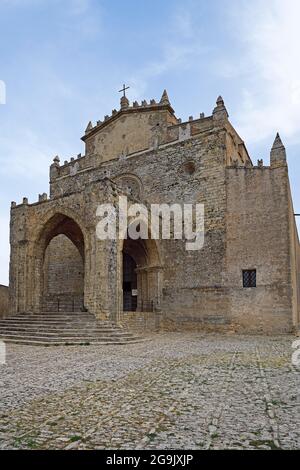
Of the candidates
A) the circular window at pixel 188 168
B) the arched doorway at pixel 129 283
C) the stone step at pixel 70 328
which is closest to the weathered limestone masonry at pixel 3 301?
the arched doorway at pixel 129 283

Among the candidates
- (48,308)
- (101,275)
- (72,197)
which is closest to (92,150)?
(72,197)

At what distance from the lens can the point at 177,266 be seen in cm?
1806

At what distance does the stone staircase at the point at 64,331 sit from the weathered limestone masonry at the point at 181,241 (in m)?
0.65

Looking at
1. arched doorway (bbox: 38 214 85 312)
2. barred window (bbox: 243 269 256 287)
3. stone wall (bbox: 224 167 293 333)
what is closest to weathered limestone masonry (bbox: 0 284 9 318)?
arched doorway (bbox: 38 214 85 312)

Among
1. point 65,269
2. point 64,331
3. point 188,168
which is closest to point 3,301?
point 65,269

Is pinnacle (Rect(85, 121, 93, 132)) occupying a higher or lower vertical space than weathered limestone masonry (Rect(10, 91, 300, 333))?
higher

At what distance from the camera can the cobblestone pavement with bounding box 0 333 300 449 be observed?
11.2ft

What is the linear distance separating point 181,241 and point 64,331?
7.71 metres

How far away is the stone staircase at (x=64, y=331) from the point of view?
11.7 meters

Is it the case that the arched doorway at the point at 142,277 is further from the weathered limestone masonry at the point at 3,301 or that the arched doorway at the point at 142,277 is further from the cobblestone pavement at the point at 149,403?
the cobblestone pavement at the point at 149,403

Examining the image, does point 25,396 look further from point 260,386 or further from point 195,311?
point 195,311

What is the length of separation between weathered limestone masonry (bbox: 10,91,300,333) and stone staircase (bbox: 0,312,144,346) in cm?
65

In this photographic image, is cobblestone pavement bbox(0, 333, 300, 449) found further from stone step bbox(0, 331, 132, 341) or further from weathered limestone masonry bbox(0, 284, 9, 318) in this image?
weathered limestone masonry bbox(0, 284, 9, 318)
